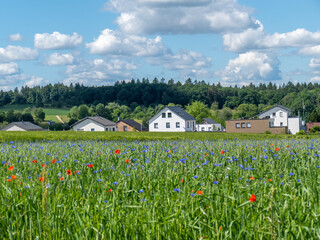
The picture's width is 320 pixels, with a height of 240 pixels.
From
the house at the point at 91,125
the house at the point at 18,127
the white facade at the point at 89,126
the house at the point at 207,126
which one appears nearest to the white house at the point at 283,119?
the house at the point at 207,126

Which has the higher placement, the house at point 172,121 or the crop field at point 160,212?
the house at point 172,121

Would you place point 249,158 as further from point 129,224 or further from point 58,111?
point 58,111

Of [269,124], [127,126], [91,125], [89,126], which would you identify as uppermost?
[91,125]

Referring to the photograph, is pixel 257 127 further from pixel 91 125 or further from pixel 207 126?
pixel 91 125

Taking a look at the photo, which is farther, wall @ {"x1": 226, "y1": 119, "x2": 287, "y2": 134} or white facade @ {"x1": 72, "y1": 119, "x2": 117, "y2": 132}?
white facade @ {"x1": 72, "y1": 119, "x2": 117, "y2": 132}

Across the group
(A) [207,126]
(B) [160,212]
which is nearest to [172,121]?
(A) [207,126]

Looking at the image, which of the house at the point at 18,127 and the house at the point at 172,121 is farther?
the house at the point at 18,127

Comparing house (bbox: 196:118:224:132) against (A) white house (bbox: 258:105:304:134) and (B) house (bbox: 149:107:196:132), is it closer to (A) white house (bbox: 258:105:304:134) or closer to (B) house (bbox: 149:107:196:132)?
(A) white house (bbox: 258:105:304:134)

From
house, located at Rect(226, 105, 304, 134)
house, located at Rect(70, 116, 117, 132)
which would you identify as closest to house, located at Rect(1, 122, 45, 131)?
house, located at Rect(70, 116, 117, 132)

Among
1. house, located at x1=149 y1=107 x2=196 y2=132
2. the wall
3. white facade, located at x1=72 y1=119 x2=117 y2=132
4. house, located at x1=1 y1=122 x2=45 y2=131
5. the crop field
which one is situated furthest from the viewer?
house, located at x1=1 y1=122 x2=45 y2=131

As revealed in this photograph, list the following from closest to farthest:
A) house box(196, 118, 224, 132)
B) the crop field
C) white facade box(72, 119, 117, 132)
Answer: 1. the crop field
2. white facade box(72, 119, 117, 132)
3. house box(196, 118, 224, 132)

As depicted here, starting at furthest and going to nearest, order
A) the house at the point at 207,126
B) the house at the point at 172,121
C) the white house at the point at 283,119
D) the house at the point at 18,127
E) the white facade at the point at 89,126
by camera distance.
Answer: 1. the house at the point at 207,126
2. the house at the point at 18,127
3. the white facade at the point at 89,126
4. the white house at the point at 283,119
5. the house at the point at 172,121

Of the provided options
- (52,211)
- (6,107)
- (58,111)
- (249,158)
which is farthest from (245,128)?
(6,107)

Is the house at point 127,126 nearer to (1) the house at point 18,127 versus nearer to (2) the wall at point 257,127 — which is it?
(1) the house at point 18,127
